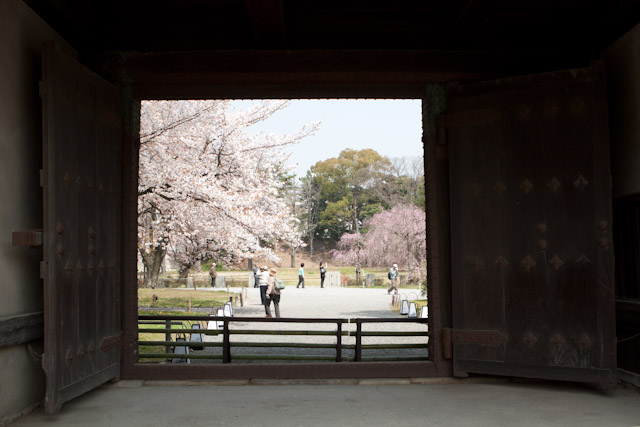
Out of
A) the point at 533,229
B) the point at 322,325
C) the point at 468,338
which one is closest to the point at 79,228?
the point at 468,338

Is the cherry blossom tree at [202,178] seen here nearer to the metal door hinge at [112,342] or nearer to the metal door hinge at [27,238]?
the metal door hinge at [112,342]

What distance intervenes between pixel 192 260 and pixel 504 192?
50.4 feet

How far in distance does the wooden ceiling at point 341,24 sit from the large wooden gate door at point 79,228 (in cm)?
58

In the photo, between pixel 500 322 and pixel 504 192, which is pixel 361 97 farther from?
pixel 500 322

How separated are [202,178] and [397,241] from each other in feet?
64.0

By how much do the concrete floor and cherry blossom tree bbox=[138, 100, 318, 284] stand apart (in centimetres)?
942

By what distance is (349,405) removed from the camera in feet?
15.3

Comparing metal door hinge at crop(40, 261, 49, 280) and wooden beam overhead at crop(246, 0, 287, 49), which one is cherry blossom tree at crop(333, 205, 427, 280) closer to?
wooden beam overhead at crop(246, 0, 287, 49)

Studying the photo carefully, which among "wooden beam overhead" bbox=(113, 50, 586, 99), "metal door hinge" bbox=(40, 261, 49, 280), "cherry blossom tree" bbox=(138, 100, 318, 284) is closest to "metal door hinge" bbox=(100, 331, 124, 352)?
"metal door hinge" bbox=(40, 261, 49, 280)

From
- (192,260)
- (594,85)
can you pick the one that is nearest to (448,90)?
(594,85)

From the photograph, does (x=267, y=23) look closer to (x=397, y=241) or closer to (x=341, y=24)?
(x=341, y=24)

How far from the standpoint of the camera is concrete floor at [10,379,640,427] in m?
4.16

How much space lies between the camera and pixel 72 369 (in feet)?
14.1

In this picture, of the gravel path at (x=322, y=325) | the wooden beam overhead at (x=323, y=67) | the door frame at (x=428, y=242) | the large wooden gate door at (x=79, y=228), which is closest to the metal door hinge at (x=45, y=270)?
the large wooden gate door at (x=79, y=228)
